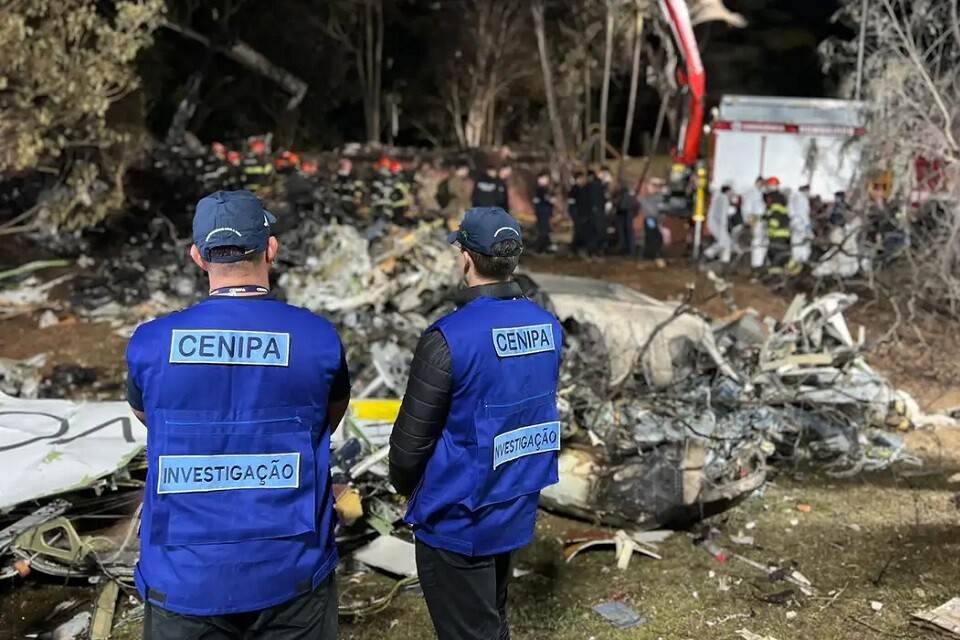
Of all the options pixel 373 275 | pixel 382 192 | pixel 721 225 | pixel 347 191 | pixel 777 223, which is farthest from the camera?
pixel 347 191

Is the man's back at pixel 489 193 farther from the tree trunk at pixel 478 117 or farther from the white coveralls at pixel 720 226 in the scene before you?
the tree trunk at pixel 478 117

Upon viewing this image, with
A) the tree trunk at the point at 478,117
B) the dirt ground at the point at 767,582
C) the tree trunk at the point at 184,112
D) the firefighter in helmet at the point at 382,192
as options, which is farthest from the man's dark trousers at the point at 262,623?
the tree trunk at the point at 478,117

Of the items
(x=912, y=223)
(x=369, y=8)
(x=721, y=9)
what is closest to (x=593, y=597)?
(x=912, y=223)

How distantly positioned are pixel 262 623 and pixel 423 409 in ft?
2.31

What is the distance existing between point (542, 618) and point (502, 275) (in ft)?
6.37

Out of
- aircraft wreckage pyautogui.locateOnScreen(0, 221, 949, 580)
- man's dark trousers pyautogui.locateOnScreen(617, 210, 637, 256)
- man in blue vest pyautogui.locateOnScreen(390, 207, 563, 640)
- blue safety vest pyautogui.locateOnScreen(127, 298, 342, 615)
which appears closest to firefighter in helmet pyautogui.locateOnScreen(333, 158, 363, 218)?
aircraft wreckage pyautogui.locateOnScreen(0, 221, 949, 580)

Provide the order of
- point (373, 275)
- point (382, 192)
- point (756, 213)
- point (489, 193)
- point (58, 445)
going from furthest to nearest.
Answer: point (382, 192) < point (489, 193) < point (756, 213) < point (373, 275) < point (58, 445)

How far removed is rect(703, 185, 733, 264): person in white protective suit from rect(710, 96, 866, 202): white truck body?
0.41m

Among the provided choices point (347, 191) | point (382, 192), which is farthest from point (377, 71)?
point (382, 192)

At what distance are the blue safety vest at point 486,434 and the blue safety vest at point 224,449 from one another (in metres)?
0.50

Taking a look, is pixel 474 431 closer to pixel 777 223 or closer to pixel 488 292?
pixel 488 292

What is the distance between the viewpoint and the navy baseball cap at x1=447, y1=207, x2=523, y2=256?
7.72ft

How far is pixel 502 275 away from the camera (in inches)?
95.0

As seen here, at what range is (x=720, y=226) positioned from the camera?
13039 mm
